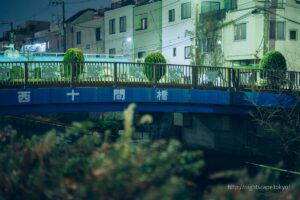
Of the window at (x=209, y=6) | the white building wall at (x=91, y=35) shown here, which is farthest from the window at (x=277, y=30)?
the white building wall at (x=91, y=35)

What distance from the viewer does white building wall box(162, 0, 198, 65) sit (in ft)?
114

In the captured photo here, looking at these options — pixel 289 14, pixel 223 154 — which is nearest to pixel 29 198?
pixel 223 154

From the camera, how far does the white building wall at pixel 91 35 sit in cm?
4612

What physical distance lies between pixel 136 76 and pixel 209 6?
21.5m

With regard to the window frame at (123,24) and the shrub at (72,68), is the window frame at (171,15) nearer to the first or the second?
the window frame at (123,24)

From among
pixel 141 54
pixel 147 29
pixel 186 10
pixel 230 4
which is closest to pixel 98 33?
pixel 141 54

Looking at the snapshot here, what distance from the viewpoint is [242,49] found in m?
31.8

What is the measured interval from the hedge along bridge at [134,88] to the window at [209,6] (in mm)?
18231

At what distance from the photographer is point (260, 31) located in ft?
101

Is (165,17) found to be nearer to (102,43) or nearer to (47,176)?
(102,43)

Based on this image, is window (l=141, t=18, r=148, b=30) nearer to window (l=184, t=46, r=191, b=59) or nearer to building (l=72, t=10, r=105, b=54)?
window (l=184, t=46, r=191, b=59)

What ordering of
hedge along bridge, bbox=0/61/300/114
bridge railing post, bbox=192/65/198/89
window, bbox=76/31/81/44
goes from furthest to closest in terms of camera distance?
window, bbox=76/31/81/44, bridge railing post, bbox=192/65/198/89, hedge along bridge, bbox=0/61/300/114

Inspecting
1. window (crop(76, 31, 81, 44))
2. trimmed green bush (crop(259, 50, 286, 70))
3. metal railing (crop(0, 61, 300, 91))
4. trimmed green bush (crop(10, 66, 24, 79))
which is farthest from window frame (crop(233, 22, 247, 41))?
window (crop(76, 31, 81, 44))

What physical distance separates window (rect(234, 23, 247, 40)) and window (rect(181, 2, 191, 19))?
16.4ft
